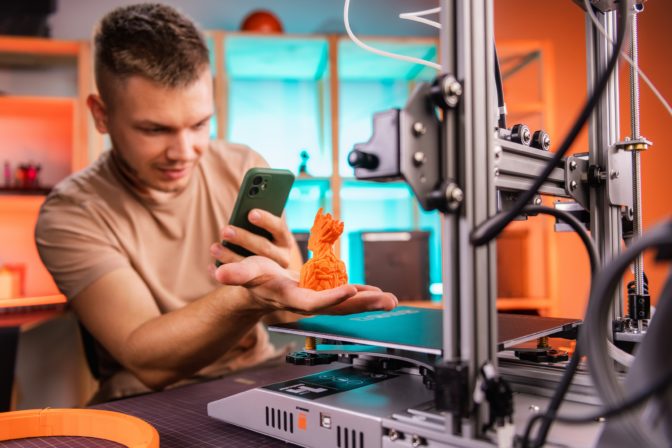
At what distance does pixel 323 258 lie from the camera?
812 mm

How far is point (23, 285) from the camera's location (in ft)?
7.30

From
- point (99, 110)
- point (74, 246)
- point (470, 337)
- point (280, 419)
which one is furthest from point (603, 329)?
point (99, 110)

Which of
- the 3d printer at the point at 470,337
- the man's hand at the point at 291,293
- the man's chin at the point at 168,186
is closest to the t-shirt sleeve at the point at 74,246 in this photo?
the man's chin at the point at 168,186

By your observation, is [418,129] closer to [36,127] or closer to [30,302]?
[30,302]

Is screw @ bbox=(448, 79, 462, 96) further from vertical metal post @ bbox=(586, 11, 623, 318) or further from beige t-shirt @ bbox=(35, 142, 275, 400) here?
beige t-shirt @ bbox=(35, 142, 275, 400)

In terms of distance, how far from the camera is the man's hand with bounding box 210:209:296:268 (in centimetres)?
91

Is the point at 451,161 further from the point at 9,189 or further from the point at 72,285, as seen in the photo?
the point at 9,189

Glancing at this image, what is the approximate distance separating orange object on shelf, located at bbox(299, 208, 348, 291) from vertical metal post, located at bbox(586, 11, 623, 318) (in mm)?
371

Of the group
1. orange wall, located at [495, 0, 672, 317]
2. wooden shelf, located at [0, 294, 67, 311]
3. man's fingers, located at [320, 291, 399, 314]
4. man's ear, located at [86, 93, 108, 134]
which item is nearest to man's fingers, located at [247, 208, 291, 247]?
man's fingers, located at [320, 291, 399, 314]

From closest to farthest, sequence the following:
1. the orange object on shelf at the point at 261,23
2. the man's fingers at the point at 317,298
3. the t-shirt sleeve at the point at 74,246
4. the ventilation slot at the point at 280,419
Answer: the ventilation slot at the point at 280,419 < the man's fingers at the point at 317,298 < the t-shirt sleeve at the point at 74,246 < the orange object on shelf at the point at 261,23

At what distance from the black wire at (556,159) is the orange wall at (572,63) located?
2214 mm

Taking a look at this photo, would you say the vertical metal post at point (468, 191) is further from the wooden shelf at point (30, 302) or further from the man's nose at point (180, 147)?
the wooden shelf at point (30, 302)

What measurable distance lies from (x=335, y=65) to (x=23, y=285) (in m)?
1.65

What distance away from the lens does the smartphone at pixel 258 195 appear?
0.88 metres
